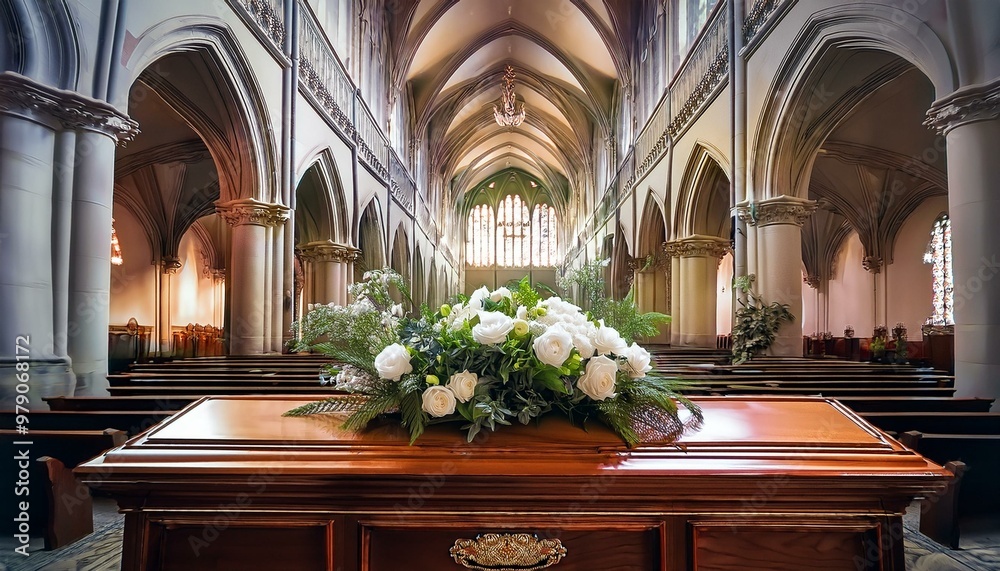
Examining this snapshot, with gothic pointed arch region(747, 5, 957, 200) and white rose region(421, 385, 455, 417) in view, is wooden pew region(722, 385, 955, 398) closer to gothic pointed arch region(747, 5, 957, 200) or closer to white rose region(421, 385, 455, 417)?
gothic pointed arch region(747, 5, 957, 200)

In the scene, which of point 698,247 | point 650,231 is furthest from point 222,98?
point 650,231

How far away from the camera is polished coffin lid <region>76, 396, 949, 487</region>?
4.70 feet

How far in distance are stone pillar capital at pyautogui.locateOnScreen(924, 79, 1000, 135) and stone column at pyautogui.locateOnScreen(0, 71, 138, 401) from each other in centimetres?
785

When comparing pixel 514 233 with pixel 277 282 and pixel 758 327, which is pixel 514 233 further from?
pixel 758 327

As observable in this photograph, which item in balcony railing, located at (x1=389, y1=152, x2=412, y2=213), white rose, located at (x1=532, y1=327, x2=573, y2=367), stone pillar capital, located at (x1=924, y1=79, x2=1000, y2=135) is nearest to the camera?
white rose, located at (x1=532, y1=327, x2=573, y2=367)

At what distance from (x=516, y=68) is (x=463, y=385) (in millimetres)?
25968

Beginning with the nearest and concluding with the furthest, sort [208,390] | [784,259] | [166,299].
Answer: [208,390] → [784,259] → [166,299]

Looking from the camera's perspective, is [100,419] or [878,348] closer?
[100,419]

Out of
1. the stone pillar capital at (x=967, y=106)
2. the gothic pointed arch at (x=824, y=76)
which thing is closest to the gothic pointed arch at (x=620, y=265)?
the gothic pointed arch at (x=824, y=76)

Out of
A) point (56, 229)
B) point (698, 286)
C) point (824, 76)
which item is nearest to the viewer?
point (56, 229)

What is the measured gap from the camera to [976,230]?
18.7ft

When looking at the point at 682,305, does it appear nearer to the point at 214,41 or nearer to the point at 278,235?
the point at 278,235

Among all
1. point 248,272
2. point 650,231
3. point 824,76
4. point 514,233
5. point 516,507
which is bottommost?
point 516,507

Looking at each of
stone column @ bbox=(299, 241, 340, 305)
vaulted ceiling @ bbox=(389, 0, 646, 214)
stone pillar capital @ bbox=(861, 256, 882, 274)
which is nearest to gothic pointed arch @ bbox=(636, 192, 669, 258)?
vaulted ceiling @ bbox=(389, 0, 646, 214)
